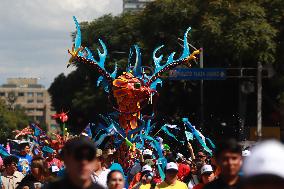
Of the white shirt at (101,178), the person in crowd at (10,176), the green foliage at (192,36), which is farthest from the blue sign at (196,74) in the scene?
the white shirt at (101,178)

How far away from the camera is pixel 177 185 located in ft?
33.8

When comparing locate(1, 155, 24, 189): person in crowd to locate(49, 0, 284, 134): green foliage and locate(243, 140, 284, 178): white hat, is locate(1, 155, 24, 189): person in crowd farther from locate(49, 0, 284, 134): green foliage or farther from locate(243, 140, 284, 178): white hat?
locate(49, 0, 284, 134): green foliage

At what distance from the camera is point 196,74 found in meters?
38.7

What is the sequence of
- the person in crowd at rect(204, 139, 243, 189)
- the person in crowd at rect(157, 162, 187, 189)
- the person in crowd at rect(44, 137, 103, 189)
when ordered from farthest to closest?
the person in crowd at rect(157, 162, 187, 189) < the person in crowd at rect(204, 139, 243, 189) < the person in crowd at rect(44, 137, 103, 189)

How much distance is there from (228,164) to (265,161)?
254 cm

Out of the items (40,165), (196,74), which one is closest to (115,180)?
(40,165)

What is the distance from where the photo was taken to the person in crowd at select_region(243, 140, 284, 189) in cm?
290

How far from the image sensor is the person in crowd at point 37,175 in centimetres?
929

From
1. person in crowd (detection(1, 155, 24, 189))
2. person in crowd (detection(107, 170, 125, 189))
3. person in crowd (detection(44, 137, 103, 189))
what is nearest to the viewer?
person in crowd (detection(44, 137, 103, 189))

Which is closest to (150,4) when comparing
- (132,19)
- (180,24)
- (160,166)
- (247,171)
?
(180,24)

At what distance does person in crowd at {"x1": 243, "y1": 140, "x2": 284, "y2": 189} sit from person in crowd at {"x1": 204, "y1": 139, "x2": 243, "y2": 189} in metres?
2.40

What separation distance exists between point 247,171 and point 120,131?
1832 centimetres

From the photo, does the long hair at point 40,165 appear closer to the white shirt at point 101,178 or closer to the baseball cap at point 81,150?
the white shirt at point 101,178

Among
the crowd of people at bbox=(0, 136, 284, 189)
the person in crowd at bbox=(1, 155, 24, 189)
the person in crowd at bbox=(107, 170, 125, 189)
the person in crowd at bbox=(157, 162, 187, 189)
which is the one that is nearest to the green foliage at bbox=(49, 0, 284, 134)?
the person in crowd at bbox=(1, 155, 24, 189)
